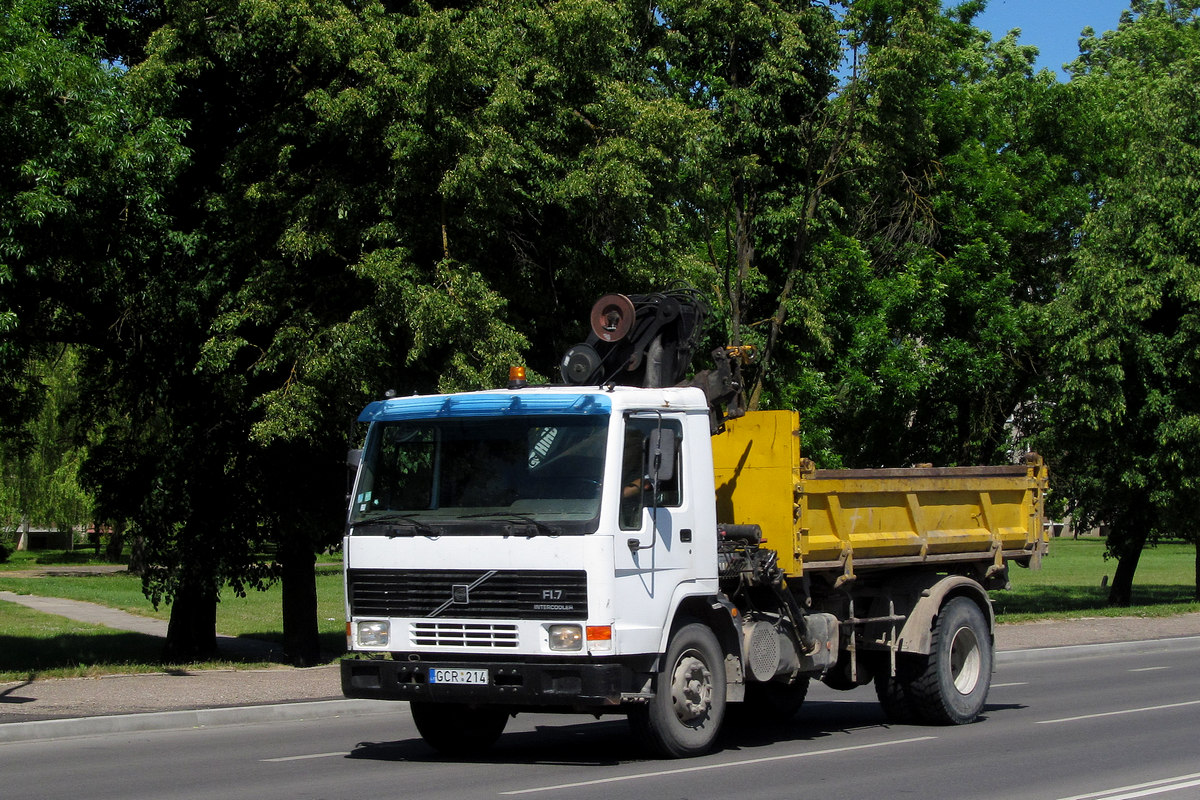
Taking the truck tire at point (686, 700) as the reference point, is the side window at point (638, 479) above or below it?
above

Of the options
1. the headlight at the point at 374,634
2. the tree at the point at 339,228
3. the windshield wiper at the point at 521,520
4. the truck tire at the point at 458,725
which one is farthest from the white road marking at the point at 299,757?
the tree at the point at 339,228

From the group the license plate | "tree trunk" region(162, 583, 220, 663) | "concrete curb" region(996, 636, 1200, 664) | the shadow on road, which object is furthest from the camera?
"tree trunk" region(162, 583, 220, 663)

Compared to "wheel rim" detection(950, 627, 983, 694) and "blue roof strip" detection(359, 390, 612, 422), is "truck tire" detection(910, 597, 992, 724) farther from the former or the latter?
"blue roof strip" detection(359, 390, 612, 422)

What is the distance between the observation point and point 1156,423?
29.1 metres

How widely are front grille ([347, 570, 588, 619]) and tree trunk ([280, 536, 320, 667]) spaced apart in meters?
9.94

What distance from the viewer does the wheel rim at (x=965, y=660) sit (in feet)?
40.5

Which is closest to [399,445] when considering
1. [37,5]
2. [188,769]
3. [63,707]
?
[188,769]

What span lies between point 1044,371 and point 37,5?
963 inches

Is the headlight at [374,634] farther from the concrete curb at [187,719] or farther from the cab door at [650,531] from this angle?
the concrete curb at [187,719]

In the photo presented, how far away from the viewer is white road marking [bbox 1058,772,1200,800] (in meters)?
8.22

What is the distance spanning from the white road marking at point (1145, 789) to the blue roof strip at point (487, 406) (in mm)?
4040

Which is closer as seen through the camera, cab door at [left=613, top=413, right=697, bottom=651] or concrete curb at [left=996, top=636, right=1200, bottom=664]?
cab door at [left=613, top=413, right=697, bottom=651]

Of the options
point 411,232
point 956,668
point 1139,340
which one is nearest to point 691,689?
point 956,668

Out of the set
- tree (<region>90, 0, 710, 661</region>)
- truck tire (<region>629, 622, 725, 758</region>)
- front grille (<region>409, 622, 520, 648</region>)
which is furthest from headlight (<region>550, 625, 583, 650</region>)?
tree (<region>90, 0, 710, 661</region>)
